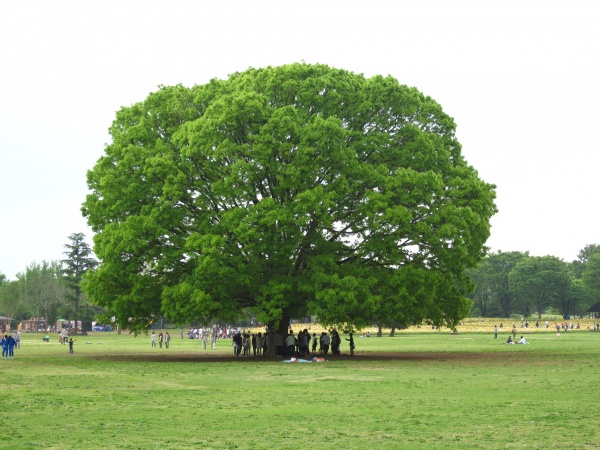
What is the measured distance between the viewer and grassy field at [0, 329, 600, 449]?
14.7m

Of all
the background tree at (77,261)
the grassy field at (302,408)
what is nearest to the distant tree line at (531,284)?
the background tree at (77,261)

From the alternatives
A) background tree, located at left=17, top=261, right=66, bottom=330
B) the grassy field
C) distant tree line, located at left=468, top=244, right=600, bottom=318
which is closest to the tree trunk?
the grassy field

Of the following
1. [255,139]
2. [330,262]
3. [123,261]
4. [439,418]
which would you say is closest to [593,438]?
[439,418]

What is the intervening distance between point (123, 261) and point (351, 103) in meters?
14.6

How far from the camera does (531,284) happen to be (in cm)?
15400

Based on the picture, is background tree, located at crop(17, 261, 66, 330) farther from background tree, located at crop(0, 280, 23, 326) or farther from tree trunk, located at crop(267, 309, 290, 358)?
tree trunk, located at crop(267, 309, 290, 358)

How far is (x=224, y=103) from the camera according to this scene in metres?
40.0

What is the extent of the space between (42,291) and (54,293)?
2.45 m

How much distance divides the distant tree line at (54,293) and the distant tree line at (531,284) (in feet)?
224

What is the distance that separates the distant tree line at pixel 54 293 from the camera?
379ft

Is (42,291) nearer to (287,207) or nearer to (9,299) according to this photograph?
(9,299)

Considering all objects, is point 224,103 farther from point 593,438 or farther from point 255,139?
point 593,438

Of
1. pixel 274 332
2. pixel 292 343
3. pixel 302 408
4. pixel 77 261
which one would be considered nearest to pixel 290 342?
pixel 292 343

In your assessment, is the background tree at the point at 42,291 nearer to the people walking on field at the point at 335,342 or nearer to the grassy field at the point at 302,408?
the people walking on field at the point at 335,342
